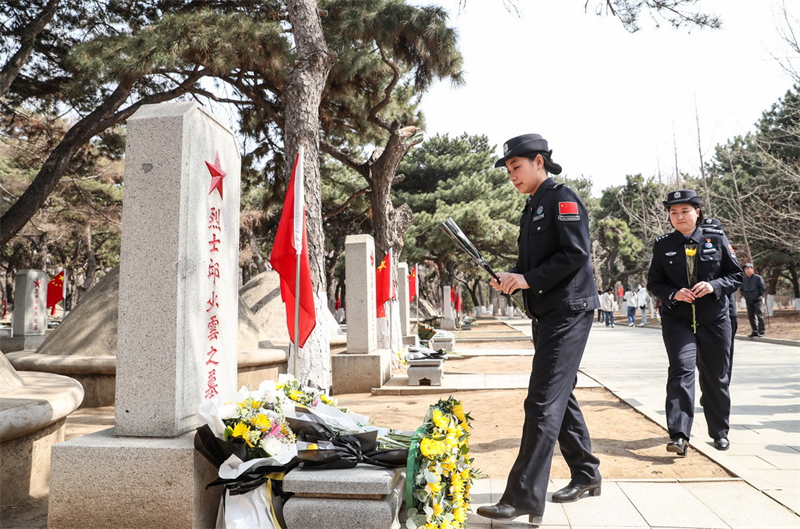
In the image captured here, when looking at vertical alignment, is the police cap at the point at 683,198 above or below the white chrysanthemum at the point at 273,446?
above

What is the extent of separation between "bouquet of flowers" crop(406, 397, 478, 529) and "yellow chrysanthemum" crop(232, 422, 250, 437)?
34.7 inches

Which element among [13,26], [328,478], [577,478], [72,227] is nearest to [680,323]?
[577,478]

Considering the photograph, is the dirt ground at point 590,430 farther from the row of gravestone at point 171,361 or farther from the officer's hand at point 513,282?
the row of gravestone at point 171,361

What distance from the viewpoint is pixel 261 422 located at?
3182 millimetres

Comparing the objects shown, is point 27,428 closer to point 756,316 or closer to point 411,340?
point 411,340

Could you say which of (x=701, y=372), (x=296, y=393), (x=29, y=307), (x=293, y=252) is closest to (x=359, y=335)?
(x=293, y=252)

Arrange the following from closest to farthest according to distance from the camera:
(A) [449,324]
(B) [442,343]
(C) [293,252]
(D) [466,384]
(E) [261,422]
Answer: (E) [261,422] → (C) [293,252] → (D) [466,384] → (B) [442,343] → (A) [449,324]

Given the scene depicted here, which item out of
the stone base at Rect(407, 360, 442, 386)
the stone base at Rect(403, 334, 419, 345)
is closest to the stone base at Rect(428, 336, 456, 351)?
the stone base at Rect(403, 334, 419, 345)

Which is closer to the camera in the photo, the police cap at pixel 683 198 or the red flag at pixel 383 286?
the police cap at pixel 683 198

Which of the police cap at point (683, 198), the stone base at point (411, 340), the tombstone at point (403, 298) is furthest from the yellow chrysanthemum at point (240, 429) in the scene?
the tombstone at point (403, 298)

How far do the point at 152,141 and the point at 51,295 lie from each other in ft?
69.6

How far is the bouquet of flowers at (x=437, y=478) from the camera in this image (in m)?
2.96

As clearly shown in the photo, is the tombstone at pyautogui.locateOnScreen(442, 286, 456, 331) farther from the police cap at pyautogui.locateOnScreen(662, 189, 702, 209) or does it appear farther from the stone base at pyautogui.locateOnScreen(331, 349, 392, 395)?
the police cap at pyautogui.locateOnScreen(662, 189, 702, 209)

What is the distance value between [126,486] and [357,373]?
639 cm
